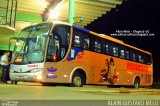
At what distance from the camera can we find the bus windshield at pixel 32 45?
41.4 feet

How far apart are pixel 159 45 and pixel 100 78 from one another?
3253cm

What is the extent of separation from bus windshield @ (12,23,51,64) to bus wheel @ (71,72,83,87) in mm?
1915

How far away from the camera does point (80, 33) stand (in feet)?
46.6

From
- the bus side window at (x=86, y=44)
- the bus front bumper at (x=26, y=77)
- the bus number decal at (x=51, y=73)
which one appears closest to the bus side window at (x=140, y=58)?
the bus side window at (x=86, y=44)

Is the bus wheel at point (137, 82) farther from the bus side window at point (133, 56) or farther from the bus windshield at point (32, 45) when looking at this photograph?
the bus windshield at point (32, 45)

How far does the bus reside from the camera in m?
12.5

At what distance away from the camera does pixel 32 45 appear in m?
13.1

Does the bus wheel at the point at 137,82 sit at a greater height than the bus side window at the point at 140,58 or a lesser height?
lesser

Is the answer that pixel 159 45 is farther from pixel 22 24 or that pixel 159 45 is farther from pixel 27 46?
pixel 27 46

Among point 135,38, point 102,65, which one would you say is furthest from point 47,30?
point 135,38

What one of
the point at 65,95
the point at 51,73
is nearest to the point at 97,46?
the point at 51,73

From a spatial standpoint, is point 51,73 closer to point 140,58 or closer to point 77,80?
point 77,80

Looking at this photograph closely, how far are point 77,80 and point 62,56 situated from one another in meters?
1.45

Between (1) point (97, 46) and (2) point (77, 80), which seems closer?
(2) point (77, 80)
